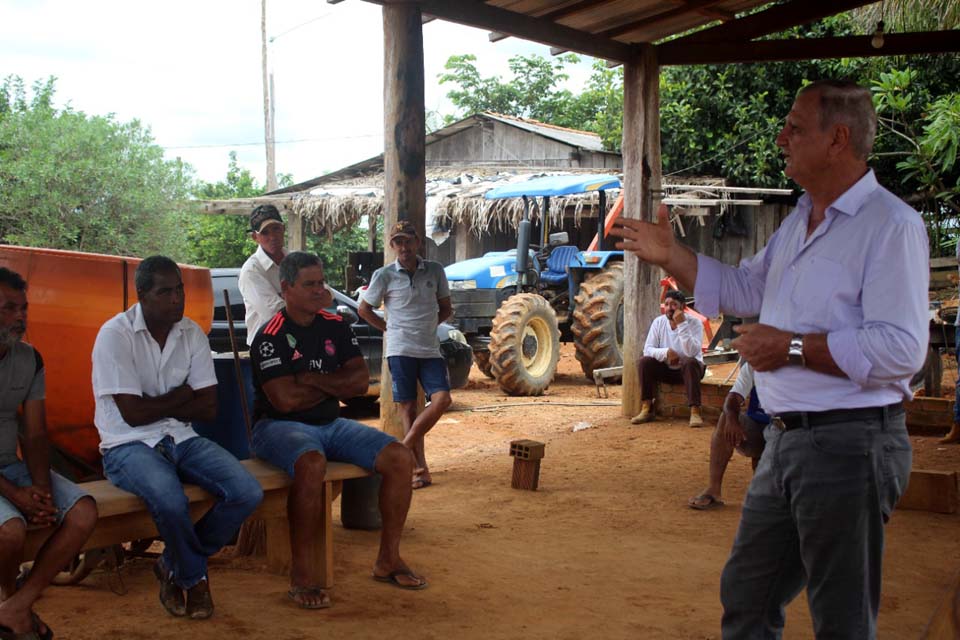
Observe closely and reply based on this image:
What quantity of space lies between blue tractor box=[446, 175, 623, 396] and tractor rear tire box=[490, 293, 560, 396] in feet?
0.04

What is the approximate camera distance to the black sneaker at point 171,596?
425cm

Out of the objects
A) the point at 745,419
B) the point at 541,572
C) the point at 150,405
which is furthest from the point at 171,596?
the point at 745,419

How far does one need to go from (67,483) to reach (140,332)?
736 mm

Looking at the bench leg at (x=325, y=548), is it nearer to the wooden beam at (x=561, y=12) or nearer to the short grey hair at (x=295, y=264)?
the short grey hair at (x=295, y=264)

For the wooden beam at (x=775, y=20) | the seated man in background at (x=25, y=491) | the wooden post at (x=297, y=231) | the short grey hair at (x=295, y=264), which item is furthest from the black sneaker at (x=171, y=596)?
the wooden post at (x=297, y=231)

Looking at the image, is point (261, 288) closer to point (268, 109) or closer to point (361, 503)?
point (361, 503)

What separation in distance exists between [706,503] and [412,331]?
2261 mm

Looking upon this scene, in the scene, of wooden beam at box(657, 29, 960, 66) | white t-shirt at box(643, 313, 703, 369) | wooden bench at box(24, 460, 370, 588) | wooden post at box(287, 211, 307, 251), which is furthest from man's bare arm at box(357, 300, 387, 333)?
wooden post at box(287, 211, 307, 251)

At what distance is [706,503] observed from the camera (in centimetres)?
653

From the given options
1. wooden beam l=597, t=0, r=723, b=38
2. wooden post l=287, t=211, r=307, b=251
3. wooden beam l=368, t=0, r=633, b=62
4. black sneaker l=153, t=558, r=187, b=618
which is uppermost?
wooden beam l=597, t=0, r=723, b=38

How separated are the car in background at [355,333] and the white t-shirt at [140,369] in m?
3.61

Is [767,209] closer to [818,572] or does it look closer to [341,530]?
[341,530]

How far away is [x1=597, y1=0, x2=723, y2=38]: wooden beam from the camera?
27.7 ft

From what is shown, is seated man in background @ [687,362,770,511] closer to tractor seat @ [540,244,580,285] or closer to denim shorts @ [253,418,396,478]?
denim shorts @ [253,418,396,478]
